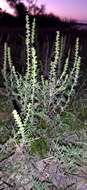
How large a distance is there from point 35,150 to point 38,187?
1.24ft

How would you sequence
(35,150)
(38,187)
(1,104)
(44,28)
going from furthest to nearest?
(44,28) → (1,104) → (35,150) → (38,187)

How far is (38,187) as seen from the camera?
8.00 ft

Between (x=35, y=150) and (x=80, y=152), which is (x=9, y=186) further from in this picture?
(x=80, y=152)

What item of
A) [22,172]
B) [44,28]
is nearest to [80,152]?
[22,172]

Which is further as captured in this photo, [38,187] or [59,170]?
[59,170]

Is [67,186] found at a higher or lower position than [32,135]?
lower

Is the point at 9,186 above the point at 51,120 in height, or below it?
below

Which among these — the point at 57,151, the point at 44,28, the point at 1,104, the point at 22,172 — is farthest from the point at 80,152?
the point at 44,28

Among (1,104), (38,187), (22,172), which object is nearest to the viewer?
(38,187)

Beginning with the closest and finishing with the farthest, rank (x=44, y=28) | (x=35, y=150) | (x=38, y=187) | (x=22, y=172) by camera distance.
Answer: (x=38, y=187), (x=22, y=172), (x=35, y=150), (x=44, y=28)

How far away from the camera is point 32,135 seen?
287 centimetres

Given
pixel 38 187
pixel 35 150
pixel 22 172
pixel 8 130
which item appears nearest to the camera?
pixel 38 187

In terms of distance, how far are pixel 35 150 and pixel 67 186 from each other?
1.13ft

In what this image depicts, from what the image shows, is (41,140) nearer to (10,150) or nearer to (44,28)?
(10,150)
